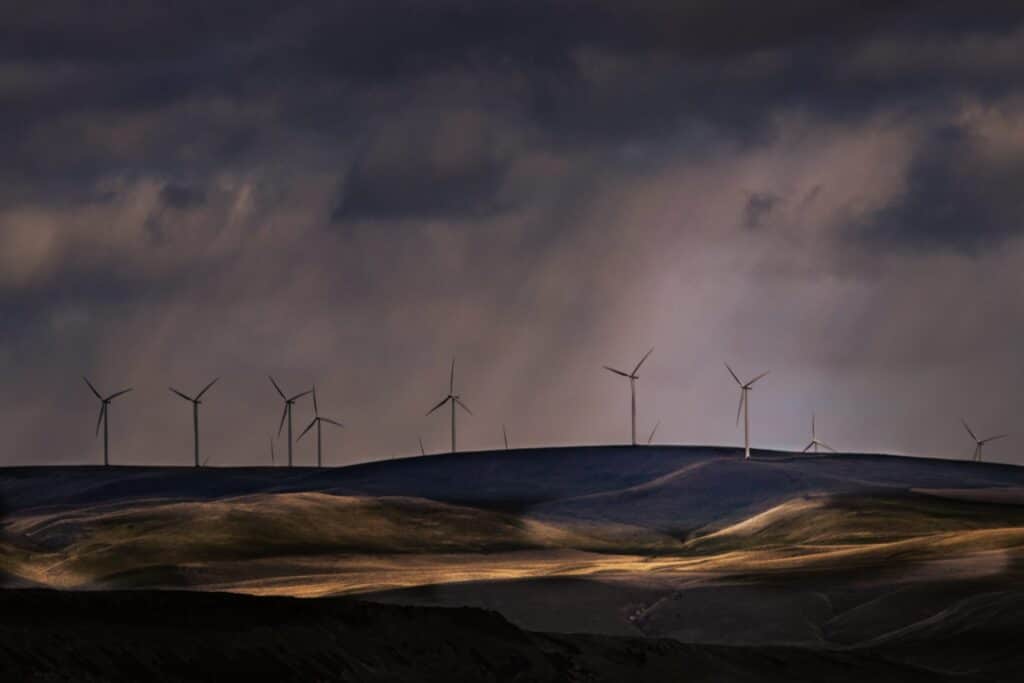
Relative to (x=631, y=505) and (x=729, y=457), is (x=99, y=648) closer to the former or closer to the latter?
(x=631, y=505)

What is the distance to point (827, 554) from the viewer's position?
90375 mm

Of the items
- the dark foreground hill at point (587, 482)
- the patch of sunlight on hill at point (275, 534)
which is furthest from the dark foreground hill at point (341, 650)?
the dark foreground hill at point (587, 482)

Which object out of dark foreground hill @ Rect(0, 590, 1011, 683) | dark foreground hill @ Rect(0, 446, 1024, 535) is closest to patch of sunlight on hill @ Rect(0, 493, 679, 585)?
dark foreground hill @ Rect(0, 446, 1024, 535)

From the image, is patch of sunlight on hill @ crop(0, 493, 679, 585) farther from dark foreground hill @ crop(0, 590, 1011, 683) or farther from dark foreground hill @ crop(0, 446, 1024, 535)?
dark foreground hill @ crop(0, 590, 1011, 683)

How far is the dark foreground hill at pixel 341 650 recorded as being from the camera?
38312 millimetres

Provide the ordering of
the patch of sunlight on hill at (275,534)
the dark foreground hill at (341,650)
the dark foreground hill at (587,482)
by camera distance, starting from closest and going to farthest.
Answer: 1. the dark foreground hill at (341,650)
2. the patch of sunlight on hill at (275,534)
3. the dark foreground hill at (587,482)

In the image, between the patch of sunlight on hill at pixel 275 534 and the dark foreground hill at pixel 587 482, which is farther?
the dark foreground hill at pixel 587 482

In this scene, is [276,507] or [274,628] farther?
[276,507]

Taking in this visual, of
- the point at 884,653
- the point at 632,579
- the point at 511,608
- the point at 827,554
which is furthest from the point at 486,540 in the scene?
the point at 884,653

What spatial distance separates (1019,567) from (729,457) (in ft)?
357

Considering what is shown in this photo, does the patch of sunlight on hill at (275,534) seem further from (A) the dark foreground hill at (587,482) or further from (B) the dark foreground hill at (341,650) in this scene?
(B) the dark foreground hill at (341,650)

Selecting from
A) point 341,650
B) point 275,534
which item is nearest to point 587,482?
point 275,534

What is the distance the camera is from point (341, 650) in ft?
141

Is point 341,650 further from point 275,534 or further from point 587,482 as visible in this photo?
point 587,482
